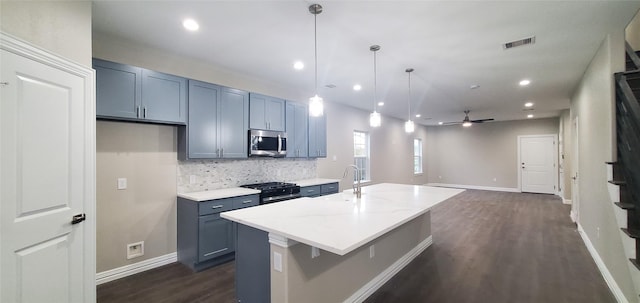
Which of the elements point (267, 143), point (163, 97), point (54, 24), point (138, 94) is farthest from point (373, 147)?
point (54, 24)

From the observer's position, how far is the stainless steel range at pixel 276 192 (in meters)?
3.63

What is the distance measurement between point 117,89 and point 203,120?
3.03 ft

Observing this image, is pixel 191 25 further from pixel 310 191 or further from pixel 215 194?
pixel 310 191

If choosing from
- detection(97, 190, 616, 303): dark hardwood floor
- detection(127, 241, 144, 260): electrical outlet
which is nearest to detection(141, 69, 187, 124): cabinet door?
detection(127, 241, 144, 260): electrical outlet

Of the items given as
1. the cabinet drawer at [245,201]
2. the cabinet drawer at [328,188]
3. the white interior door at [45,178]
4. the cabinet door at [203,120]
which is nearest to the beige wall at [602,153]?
the cabinet drawer at [328,188]

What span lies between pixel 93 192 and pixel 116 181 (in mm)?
849

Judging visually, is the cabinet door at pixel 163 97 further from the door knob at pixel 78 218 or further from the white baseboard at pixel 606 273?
the white baseboard at pixel 606 273

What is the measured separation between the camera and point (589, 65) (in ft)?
11.7

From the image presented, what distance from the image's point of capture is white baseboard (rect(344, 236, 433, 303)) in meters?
2.39

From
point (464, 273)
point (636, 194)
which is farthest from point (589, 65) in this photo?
point (464, 273)

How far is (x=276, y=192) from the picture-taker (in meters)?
3.77

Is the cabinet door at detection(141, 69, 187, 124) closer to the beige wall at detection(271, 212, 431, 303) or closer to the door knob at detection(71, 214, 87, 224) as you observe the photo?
the door knob at detection(71, 214, 87, 224)

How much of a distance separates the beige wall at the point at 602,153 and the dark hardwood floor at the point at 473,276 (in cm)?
33

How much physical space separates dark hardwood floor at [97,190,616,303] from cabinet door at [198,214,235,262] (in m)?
0.19
